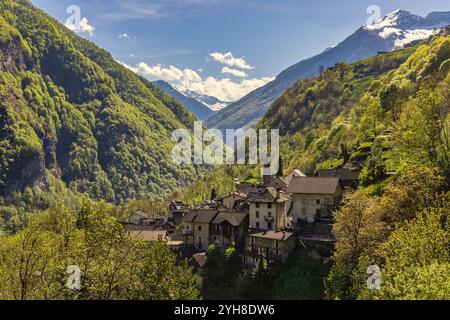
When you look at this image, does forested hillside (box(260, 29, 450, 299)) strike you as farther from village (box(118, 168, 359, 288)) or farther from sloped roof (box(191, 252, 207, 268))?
sloped roof (box(191, 252, 207, 268))

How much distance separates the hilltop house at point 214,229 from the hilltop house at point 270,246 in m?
7.43

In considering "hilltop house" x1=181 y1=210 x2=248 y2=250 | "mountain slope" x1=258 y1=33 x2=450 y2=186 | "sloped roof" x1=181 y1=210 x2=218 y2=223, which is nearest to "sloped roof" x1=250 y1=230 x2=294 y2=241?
"hilltop house" x1=181 y1=210 x2=248 y2=250

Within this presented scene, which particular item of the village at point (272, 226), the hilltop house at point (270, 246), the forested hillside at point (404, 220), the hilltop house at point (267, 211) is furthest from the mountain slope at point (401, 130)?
the hilltop house at point (270, 246)

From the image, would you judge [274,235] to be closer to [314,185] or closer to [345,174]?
A: [314,185]

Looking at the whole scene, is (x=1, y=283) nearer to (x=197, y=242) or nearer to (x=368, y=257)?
(x=368, y=257)

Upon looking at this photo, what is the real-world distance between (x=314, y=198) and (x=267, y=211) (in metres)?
9.61

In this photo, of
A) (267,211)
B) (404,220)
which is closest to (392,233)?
(404,220)

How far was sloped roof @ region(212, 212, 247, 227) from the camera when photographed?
92.7 meters

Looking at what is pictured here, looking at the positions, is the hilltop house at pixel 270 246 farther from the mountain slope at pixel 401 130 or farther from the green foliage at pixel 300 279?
the mountain slope at pixel 401 130

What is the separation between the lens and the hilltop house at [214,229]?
92812 millimetres

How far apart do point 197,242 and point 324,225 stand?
95.7ft

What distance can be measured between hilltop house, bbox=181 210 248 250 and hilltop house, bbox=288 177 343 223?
11.3 m
